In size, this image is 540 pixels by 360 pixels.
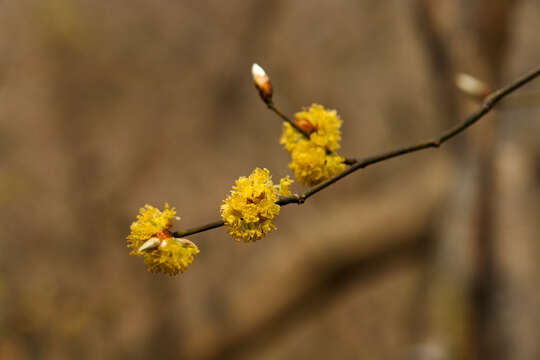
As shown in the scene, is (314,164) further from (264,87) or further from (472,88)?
(472,88)

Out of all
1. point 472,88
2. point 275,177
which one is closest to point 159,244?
point 472,88

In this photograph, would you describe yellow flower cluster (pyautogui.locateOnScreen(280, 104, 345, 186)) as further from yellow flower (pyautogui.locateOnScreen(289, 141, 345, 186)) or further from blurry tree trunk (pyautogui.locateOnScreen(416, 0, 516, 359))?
blurry tree trunk (pyautogui.locateOnScreen(416, 0, 516, 359))

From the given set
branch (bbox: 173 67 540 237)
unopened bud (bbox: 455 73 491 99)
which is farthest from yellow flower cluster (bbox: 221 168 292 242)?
unopened bud (bbox: 455 73 491 99)

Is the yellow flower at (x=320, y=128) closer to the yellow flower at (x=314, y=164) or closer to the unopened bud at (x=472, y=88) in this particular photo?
the yellow flower at (x=314, y=164)

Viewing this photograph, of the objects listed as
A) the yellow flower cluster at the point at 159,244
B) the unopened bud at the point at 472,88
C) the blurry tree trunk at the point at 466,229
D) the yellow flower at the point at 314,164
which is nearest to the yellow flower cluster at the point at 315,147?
the yellow flower at the point at 314,164

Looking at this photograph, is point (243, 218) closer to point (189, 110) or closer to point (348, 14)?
point (189, 110)
